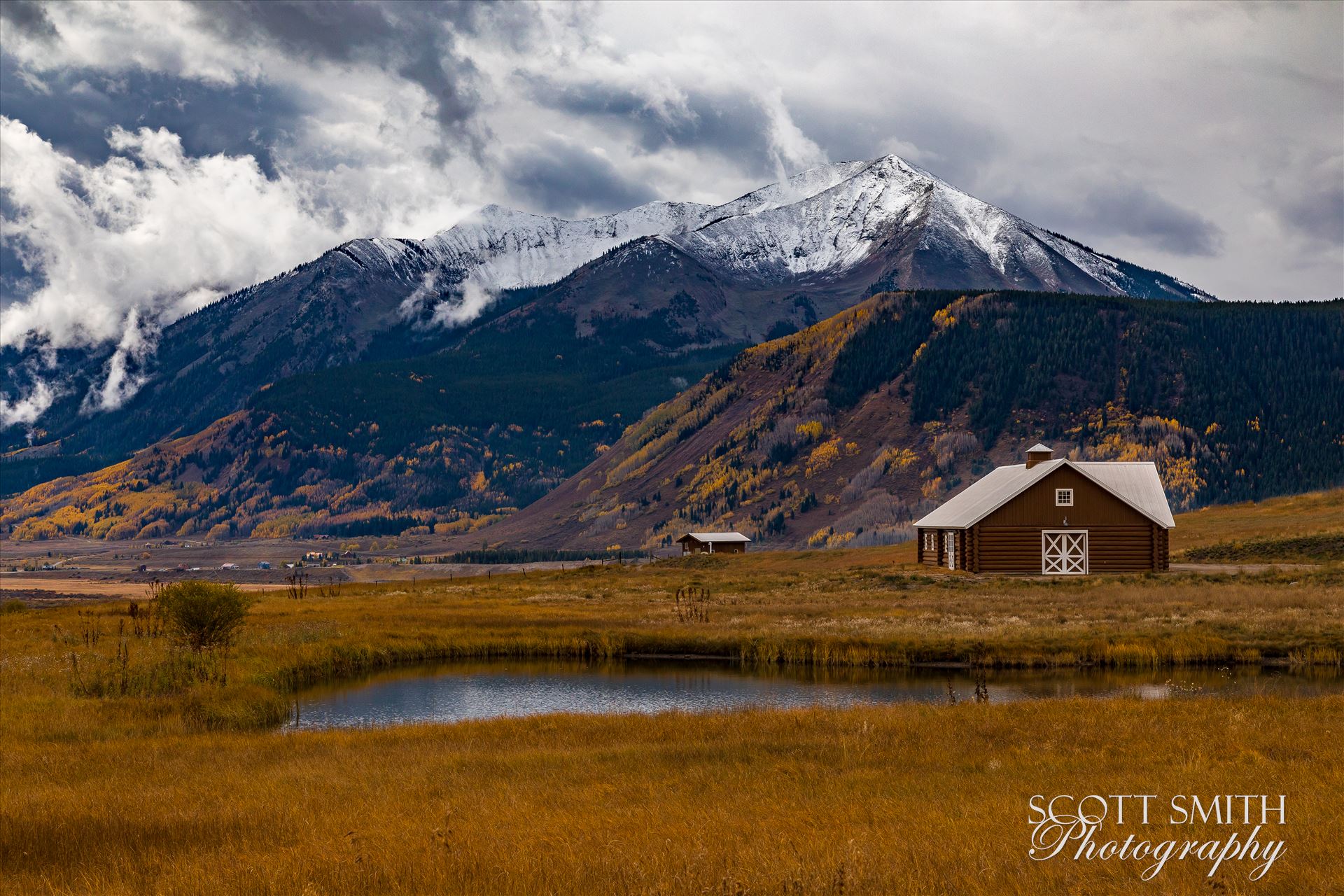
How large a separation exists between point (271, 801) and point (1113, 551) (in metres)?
72.2

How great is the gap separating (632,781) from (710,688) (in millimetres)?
20815

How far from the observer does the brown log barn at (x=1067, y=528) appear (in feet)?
257

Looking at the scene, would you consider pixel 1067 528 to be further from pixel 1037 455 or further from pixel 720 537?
pixel 720 537

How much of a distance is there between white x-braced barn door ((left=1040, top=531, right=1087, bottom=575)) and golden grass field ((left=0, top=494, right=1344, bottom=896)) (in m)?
34.9

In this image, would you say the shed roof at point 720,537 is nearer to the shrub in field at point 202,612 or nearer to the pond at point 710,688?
the pond at point 710,688

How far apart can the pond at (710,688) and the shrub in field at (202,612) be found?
4459 millimetres

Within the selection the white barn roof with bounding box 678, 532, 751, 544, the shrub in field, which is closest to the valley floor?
the shrub in field

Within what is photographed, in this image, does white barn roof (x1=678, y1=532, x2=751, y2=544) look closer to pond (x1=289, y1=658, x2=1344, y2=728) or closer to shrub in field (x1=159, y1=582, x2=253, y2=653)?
pond (x1=289, y1=658, x2=1344, y2=728)

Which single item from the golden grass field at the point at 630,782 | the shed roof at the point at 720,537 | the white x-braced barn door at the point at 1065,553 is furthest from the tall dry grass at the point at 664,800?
the shed roof at the point at 720,537

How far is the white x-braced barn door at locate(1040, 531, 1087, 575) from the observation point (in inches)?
3113

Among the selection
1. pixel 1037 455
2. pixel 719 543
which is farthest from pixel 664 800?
pixel 719 543

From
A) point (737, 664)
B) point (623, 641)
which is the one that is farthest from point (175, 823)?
point (623, 641)

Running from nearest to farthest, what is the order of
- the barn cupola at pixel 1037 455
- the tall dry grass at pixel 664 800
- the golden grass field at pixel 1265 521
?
the tall dry grass at pixel 664 800
the barn cupola at pixel 1037 455
the golden grass field at pixel 1265 521

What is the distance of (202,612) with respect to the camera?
133ft
